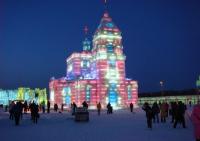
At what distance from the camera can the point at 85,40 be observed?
359 feet

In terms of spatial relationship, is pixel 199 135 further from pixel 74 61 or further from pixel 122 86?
pixel 74 61

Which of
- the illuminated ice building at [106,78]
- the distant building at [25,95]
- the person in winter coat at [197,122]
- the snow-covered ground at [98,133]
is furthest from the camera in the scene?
the distant building at [25,95]

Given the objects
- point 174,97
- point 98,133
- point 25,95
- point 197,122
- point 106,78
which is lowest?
point 174,97

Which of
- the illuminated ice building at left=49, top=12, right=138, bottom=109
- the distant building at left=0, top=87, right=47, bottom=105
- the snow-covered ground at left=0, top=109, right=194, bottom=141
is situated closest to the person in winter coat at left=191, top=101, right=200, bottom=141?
the snow-covered ground at left=0, top=109, right=194, bottom=141

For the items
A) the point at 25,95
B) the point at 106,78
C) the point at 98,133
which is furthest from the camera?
the point at 25,95

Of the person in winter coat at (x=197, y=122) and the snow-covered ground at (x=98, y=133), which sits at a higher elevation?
the person in winter coat at (x=197, y=122)

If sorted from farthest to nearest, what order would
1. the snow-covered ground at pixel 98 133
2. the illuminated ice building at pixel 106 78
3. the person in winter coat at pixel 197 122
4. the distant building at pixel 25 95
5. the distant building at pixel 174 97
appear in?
the distant building at pixel 174 97
the distant building at pixel 25 95
the illuminated ice building at pixel 106 78
the snow-covered ground at pixel 98 133
the person in winter coat at pixel 197 122

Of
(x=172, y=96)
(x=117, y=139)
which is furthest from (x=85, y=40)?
(x=117, y=139)

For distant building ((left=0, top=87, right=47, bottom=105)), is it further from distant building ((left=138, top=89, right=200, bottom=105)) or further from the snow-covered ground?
the snow-covered ground

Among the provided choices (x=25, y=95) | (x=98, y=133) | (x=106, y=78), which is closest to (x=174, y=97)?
(x=25, y=95)

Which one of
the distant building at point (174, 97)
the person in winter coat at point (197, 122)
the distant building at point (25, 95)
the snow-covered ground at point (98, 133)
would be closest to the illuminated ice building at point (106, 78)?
the distant building at point (25, 95)

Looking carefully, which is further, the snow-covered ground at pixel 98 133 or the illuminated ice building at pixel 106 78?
the illuminated ice building at pixel 106 78

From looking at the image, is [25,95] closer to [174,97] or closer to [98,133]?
[174,97]

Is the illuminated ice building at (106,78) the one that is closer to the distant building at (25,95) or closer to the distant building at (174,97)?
the distant building at (25,95)
